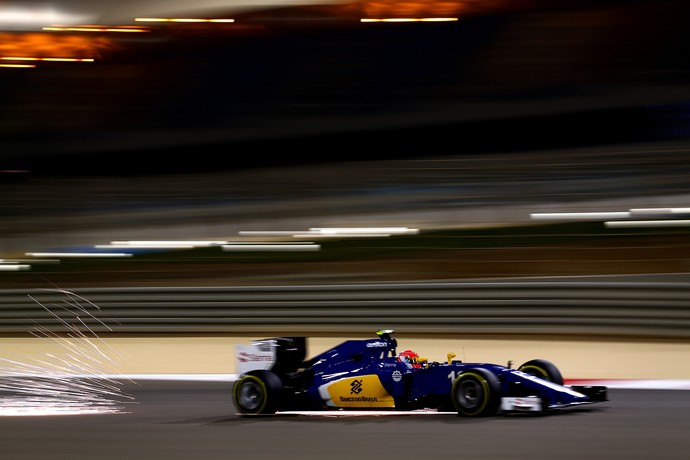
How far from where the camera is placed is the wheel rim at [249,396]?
355 inches

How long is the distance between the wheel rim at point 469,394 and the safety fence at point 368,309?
6.41 m

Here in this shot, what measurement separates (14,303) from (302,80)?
9143 mm

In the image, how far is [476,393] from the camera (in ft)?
26.1

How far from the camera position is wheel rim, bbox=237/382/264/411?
9.02 metres

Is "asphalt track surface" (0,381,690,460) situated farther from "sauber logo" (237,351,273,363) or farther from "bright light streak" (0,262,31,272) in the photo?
"bright light streak" (0,262,31,272)

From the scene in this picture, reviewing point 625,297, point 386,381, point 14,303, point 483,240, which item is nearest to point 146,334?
point 14,303

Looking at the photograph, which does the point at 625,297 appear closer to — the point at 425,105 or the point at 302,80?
the point at 425,105

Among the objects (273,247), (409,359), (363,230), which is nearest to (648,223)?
(363,230)

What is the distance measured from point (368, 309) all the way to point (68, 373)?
176 inches

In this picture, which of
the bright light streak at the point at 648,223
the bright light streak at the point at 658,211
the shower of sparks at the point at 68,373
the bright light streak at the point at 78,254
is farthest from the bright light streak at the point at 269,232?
the bright light streak at the point at 658,211

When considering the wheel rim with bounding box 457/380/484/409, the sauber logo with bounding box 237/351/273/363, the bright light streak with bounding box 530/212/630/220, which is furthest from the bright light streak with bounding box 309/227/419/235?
the wheel rim with bounding box 457/380/484/409

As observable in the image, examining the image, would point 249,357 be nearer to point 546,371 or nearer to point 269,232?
point 546,371

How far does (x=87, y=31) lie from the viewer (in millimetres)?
24766

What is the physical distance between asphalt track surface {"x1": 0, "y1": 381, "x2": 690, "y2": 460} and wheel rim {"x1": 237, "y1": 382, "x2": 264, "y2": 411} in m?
0.21
